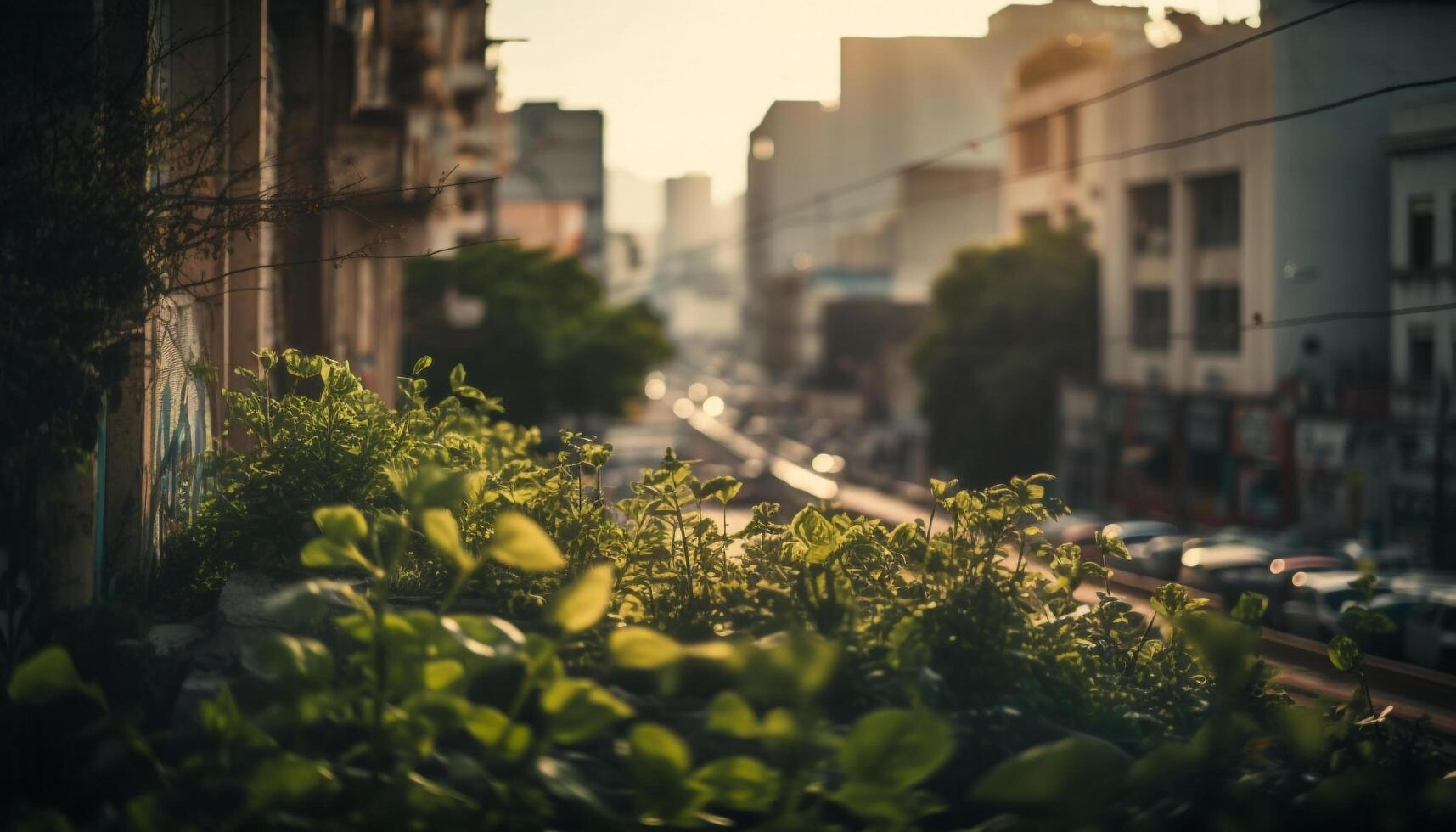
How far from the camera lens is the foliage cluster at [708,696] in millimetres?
3350

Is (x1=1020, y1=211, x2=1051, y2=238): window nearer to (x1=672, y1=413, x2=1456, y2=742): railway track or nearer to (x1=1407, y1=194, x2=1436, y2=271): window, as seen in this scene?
(x1=1407, y1=194, x2=1436, y2=271): window

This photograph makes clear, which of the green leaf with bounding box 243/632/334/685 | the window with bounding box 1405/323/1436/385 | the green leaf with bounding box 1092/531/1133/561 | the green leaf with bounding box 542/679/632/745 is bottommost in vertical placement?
the green leaf with bounding box 542/679/632/745

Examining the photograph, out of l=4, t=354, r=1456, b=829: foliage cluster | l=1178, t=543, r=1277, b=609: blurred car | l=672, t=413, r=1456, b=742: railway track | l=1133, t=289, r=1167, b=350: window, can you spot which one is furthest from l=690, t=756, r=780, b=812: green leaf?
l=1133, t=289, r=1167, b=350: window

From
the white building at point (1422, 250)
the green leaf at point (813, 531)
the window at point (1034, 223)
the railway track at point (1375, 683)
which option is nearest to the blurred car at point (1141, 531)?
the white building at point (1422, 250)

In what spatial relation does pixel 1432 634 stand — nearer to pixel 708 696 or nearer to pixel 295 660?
pixel 708 696

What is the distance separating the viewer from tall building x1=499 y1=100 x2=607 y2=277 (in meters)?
89.7

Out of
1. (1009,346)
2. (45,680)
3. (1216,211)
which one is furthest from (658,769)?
(1009,346)

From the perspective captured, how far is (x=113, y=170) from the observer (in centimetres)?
596

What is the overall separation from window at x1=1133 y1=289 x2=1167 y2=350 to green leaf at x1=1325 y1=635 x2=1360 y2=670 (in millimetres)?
39696

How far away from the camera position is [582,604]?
3.57 m

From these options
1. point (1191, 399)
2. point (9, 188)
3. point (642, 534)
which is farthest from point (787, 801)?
point (1191, 399)

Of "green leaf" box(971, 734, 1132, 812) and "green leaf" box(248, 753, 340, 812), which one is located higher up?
"green leaf" box(971, 734, 1132, 812)

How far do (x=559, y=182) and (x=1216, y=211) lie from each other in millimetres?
61773

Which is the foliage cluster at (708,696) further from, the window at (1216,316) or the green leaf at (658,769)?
the window at (1216,316)
